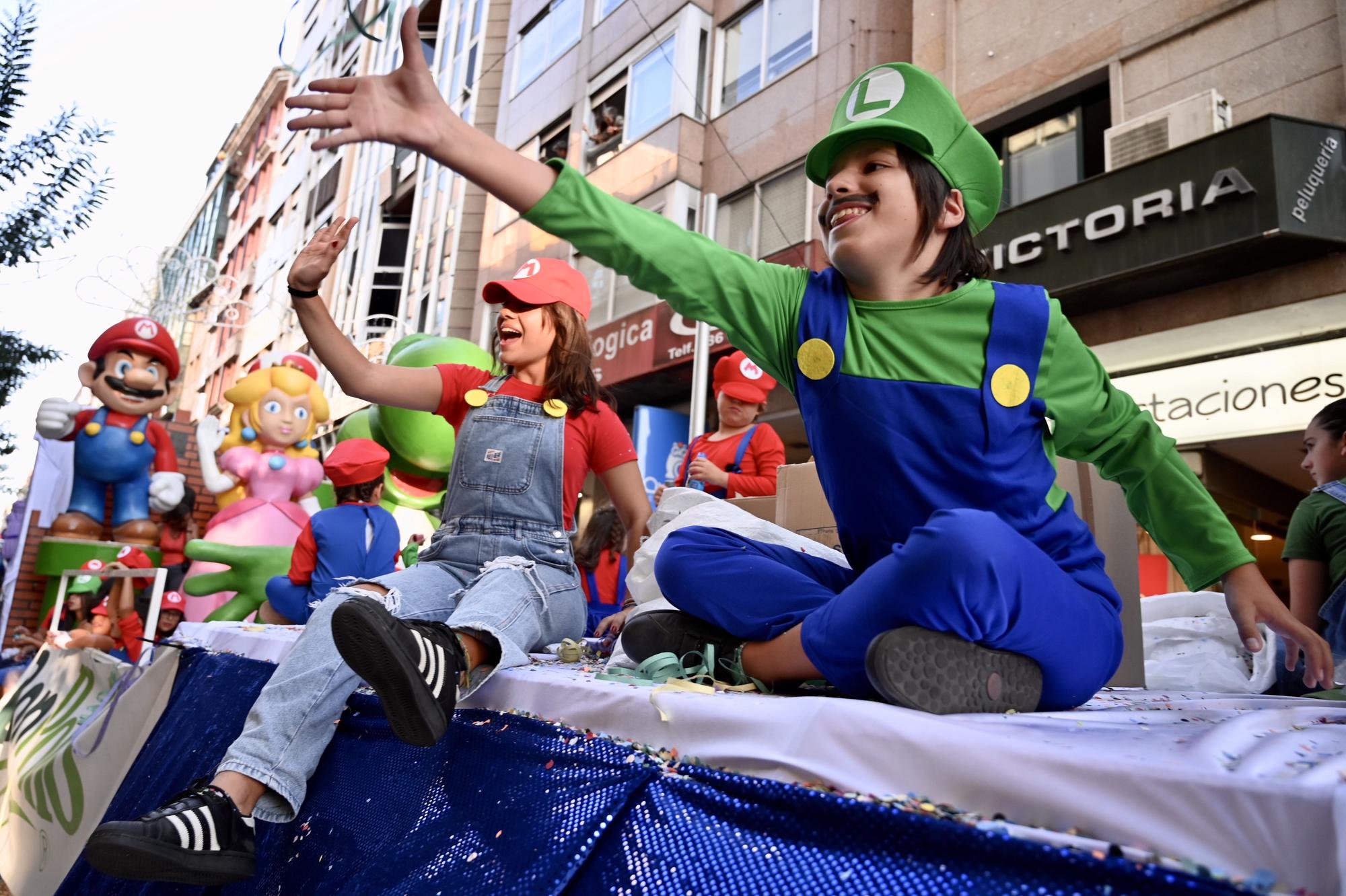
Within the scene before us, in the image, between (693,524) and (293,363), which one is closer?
(693,524)

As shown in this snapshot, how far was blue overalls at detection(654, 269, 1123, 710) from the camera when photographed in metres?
1.23

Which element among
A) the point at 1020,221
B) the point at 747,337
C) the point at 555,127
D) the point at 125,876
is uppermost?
the point at 555,127

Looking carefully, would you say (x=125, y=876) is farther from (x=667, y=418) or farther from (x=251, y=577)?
(x=667, y=418)

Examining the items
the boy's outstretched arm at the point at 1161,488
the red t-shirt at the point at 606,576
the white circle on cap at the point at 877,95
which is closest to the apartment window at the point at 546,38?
the red t-shirt at the point at 606,576

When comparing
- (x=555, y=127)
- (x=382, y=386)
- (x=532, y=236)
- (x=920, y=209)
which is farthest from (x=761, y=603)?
(x=555, y=127)

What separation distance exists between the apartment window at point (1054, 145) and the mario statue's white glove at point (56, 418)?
6.64 meters

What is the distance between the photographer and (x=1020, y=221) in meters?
6.44

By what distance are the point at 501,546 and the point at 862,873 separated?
4.56 ft

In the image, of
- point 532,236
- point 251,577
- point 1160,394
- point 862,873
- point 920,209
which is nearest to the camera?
A: point 862,873

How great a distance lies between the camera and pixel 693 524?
179 centimetres

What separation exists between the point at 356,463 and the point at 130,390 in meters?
3.05

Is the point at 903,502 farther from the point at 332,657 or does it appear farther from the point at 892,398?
the point at 332,657

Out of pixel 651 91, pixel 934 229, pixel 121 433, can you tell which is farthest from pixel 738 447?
pixel 651 91

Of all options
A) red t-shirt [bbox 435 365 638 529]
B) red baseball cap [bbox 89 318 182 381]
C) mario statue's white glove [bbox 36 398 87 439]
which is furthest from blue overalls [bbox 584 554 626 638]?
mario statue's white glove [bbox 36 398 87 439]
